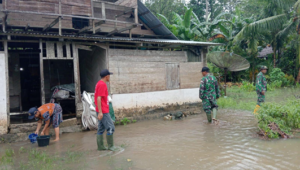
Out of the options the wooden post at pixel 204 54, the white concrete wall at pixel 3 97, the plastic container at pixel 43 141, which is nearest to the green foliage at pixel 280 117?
the plastic container at pixel 43 141

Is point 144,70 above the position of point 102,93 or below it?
above

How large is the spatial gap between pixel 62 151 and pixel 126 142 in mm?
1452

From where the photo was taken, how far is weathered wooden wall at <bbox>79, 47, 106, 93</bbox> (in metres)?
8.69

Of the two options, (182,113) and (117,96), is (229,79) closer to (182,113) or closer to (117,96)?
(182,113)

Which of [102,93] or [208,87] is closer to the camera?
[102,93]

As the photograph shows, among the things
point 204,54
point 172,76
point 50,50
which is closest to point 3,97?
point 50,50

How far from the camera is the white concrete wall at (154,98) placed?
8.55m

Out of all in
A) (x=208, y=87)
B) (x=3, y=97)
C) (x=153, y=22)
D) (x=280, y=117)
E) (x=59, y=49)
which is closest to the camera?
(x=280, y=117)

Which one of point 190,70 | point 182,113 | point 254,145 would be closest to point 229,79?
point 190,70

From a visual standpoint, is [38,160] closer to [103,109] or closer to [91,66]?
[103,109]

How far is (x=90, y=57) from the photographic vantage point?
9.55m

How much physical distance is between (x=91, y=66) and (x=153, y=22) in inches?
134

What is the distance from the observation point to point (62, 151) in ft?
17.4

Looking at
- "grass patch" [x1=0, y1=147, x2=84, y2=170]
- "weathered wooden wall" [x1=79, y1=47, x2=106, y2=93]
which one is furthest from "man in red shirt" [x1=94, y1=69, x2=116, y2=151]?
"weathered wooden wall" [x1=79, y1=47, x2=106, y2=93]
